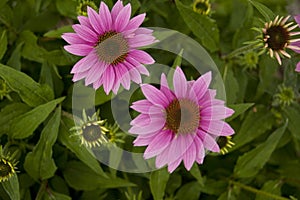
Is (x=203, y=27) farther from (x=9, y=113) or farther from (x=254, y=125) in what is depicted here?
(x=9, y=113)

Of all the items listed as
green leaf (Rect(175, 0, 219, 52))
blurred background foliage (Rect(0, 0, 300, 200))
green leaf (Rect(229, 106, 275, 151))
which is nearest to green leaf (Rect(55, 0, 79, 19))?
blurred background foliage (Rect(0, 0, 300, 200))

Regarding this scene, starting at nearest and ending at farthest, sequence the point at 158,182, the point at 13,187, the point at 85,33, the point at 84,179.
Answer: the point at 85,33
the point at 13,187
the point at 158,182
the point at 84,179

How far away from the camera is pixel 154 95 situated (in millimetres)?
822

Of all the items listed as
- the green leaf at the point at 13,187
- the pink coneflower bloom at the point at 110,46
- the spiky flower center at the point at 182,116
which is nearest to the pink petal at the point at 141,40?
the pink coneflower bloom at the point at 110,46

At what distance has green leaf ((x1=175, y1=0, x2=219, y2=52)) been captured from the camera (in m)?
1.02

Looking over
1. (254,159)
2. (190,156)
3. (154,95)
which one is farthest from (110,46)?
(254,159)

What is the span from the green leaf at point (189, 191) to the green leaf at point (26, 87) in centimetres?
38

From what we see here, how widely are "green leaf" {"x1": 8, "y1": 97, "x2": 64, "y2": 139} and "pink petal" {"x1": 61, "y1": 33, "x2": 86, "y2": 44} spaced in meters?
0.15

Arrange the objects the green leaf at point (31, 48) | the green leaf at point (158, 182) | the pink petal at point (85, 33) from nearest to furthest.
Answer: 1. the pink petal at point (85, 33)
2. the green leaf at point (158, 182)
3. the green leaf at point (31, 48)

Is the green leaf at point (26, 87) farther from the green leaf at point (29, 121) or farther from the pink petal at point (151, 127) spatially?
the pink petal at point (151, 127)

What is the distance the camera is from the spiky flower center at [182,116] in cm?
85

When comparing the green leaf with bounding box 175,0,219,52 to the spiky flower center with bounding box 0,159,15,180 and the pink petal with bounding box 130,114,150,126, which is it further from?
the spiky flower center with bounding box 0,159,15,180

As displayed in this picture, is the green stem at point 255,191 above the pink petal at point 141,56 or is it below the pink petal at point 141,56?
below

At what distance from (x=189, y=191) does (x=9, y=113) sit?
427 millimetres
